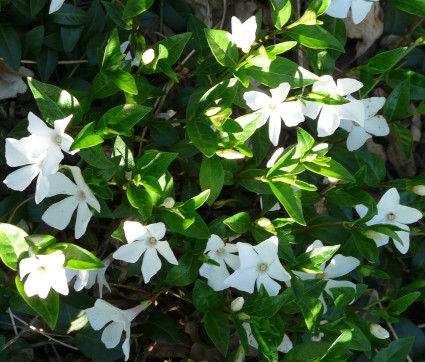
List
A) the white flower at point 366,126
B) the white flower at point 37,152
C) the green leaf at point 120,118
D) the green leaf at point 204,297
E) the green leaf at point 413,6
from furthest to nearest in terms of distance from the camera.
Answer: the white flower at point 366,126 → the green leaf at point 413,6 → the green leaf at point 204,297 → the green leaf at point 120,118 → the white flower at point 37,152

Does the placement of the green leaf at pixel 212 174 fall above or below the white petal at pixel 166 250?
above

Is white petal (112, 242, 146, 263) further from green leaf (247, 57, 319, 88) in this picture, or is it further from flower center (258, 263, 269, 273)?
green leaf (247, 57, 319, 88)

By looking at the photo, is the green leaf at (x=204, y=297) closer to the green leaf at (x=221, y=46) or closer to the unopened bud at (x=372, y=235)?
the unopened bud at (x=372, y=235)

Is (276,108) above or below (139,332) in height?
above

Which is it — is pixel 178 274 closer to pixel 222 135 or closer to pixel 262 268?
pixel 262 268

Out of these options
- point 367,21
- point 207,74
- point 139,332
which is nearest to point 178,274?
point 139,332

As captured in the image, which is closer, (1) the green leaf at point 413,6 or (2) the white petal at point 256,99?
(2) the white petal at point 256,99

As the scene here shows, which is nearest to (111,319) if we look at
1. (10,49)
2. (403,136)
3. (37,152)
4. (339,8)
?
(37,152)

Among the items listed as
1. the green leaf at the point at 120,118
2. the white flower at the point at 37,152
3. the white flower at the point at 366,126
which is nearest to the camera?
the white flower at the point at 37,152

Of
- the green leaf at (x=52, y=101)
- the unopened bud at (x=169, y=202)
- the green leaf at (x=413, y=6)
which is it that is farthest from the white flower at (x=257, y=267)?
the green leaf at (x=413, y=6)
